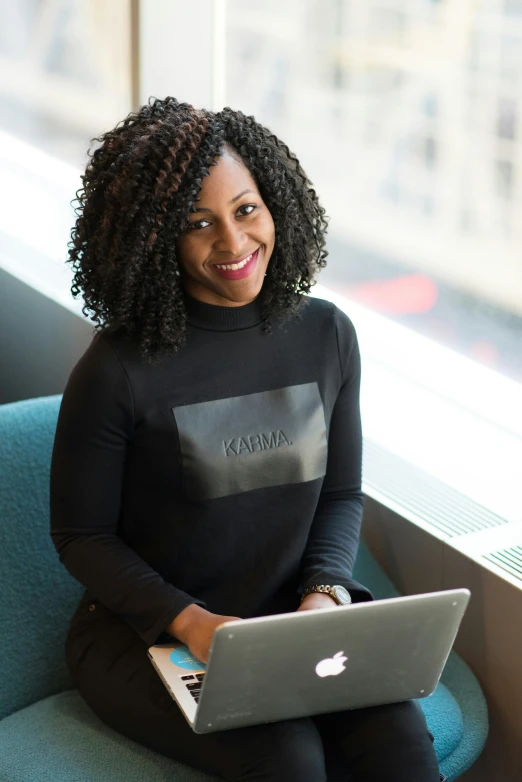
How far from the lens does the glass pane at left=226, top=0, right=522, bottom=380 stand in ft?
6.69

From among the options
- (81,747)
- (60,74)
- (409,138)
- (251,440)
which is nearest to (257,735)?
(81,747)

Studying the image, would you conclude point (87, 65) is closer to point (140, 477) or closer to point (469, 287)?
point (469, 287)

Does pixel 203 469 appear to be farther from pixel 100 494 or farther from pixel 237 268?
pixel 237 268

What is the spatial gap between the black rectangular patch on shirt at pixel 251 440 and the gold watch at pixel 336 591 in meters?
0.16

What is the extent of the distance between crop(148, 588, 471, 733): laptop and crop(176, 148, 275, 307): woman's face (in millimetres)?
510

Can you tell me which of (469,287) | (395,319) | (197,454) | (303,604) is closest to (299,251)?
(197,454)

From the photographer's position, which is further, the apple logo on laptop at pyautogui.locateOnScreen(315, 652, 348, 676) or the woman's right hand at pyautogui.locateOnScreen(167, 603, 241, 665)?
the woman's right hand at pyautogui.locateOnScreen(167, 603, 241, 665)

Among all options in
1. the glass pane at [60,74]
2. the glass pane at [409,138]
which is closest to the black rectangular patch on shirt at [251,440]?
the glass pane at [409,138]

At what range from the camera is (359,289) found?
247 centimetres

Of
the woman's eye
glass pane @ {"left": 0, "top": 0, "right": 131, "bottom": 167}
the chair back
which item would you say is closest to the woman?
the woman's eye

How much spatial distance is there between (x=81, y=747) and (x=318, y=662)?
1.48ft

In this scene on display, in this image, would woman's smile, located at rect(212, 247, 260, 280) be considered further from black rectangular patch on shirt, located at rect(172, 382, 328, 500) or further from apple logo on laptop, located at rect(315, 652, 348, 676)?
apple logo on laptop, located at rect(315, 652, 348, 676)

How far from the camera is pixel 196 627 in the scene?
55.6 inches

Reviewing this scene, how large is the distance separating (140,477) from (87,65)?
1939mm
